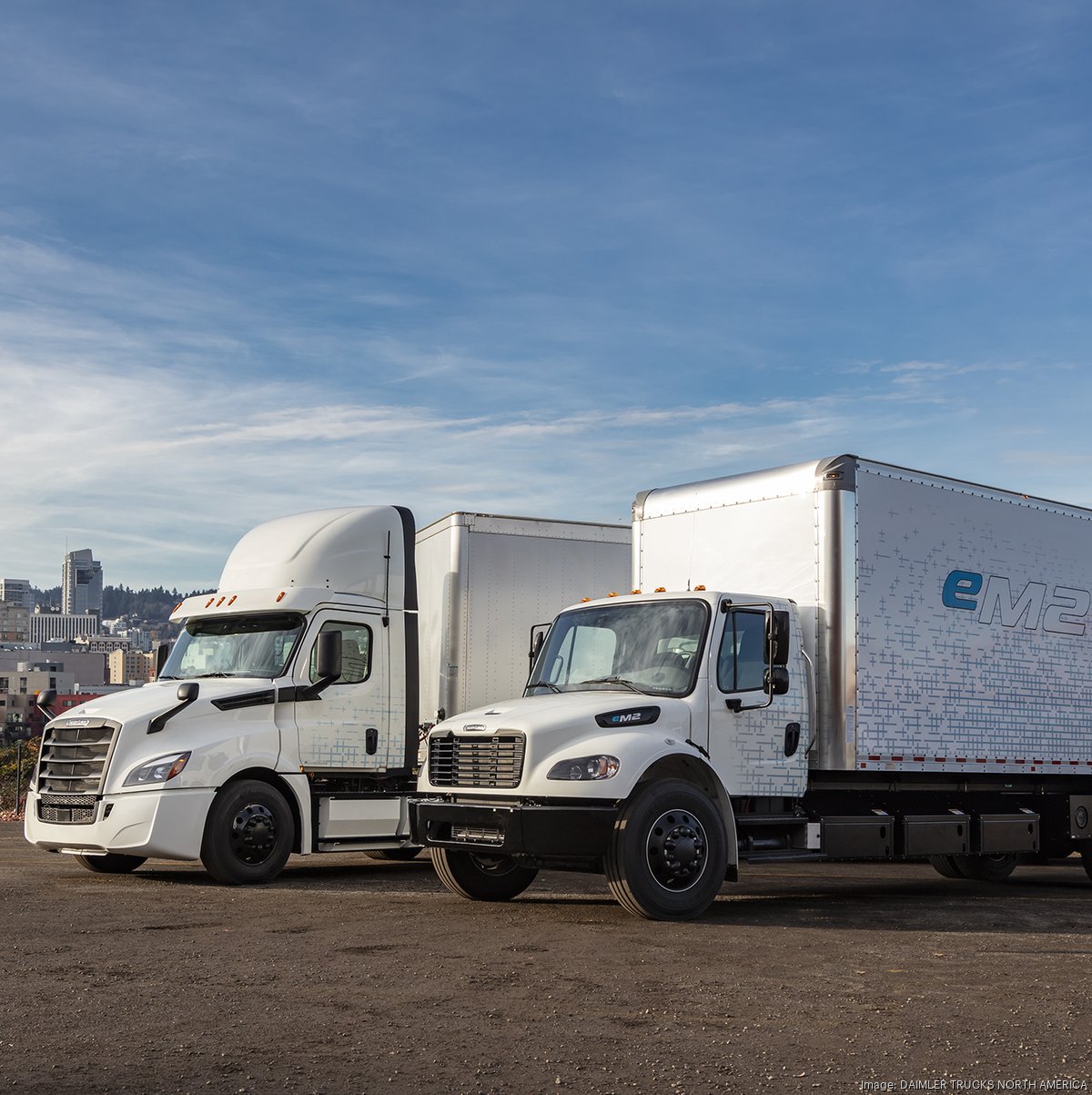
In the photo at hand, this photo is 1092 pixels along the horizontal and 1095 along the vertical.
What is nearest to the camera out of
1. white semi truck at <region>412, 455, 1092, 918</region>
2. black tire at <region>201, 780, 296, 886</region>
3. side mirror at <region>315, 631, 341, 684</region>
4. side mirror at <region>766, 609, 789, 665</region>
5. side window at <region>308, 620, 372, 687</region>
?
white semi truck at <region>412, 455, 1092, 918</region>

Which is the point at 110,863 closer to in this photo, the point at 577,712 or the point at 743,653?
the point at 577,712

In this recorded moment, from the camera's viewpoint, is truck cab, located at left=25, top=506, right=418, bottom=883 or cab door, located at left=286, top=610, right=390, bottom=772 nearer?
truck cab, located at left=25, top=506, right=418, bottom=883

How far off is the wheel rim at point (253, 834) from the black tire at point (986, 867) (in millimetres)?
7828

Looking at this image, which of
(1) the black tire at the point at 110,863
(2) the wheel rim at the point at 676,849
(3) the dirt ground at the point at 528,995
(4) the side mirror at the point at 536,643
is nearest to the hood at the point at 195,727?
(3) the dirt ground at the point at 528,995

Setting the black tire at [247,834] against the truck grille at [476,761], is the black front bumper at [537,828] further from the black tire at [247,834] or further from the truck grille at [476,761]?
the black tire at [247,834]

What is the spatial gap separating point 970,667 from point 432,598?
619 centimetres

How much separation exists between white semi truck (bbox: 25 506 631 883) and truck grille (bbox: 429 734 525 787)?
2589 mm

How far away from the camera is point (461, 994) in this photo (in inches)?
313

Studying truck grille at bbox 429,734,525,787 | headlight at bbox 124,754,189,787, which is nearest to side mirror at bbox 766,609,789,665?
truck grille at bbox 429,734,525,787

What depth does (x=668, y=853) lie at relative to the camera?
1121 cm

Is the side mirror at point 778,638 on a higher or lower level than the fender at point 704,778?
higher

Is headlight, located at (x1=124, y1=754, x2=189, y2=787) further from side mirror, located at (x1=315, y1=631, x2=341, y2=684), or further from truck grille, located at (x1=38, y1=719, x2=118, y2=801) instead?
side mirror, located at (x1=315, y1=631, x2=341, y2=684)

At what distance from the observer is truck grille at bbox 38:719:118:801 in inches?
545

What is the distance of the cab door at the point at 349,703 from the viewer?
15.1m
